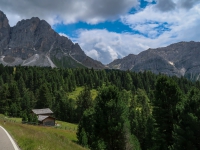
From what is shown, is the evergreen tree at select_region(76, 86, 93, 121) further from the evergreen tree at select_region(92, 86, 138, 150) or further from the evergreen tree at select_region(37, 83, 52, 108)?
the evergreen tree at select_region(92, 86, 138, 150)

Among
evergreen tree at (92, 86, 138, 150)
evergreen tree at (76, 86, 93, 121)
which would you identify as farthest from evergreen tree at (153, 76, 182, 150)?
evergreen tree at (76, 86, 93, 121)

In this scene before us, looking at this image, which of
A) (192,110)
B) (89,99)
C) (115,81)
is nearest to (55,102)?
(89,99)

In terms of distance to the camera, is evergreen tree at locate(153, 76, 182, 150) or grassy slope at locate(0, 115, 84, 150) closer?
grassy slope at locate(0, 115, 84, 150)

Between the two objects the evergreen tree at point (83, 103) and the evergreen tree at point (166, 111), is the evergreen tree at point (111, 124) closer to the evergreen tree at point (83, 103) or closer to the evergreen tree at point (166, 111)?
the evergreen tree at point (166, 111)

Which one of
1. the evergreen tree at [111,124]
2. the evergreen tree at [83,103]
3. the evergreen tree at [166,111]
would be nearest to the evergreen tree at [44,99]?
the evergreen tree at [83,103]

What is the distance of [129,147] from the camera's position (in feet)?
104

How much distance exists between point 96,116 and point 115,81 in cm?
13581

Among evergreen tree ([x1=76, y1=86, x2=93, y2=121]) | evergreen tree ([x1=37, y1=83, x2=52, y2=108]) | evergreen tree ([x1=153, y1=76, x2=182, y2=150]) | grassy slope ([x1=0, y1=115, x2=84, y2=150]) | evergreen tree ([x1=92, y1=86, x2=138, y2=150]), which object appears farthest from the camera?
evergreen tree ([x1=37, y1=83, x2=52, y2=108])

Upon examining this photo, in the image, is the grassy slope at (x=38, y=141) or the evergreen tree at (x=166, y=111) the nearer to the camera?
the grassy slope at (x=38, y=141)

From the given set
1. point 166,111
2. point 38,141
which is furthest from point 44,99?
point 38,141

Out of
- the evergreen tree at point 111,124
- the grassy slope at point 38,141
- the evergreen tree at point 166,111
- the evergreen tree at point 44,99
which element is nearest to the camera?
the grassy slope at point 38,141

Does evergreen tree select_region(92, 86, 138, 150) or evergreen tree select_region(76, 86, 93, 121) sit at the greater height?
evergreen tree select_region(92, 86, 138, 150)

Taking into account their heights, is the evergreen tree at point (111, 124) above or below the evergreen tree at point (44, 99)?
above

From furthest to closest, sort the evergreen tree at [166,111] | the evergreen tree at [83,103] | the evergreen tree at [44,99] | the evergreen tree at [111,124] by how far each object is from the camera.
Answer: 1. the evergreen tree at [44,99]
2. the evergreen tree at [83,103]
3. the evergreen tree at [111,124]
4. the evergreen tree at [166,111]
